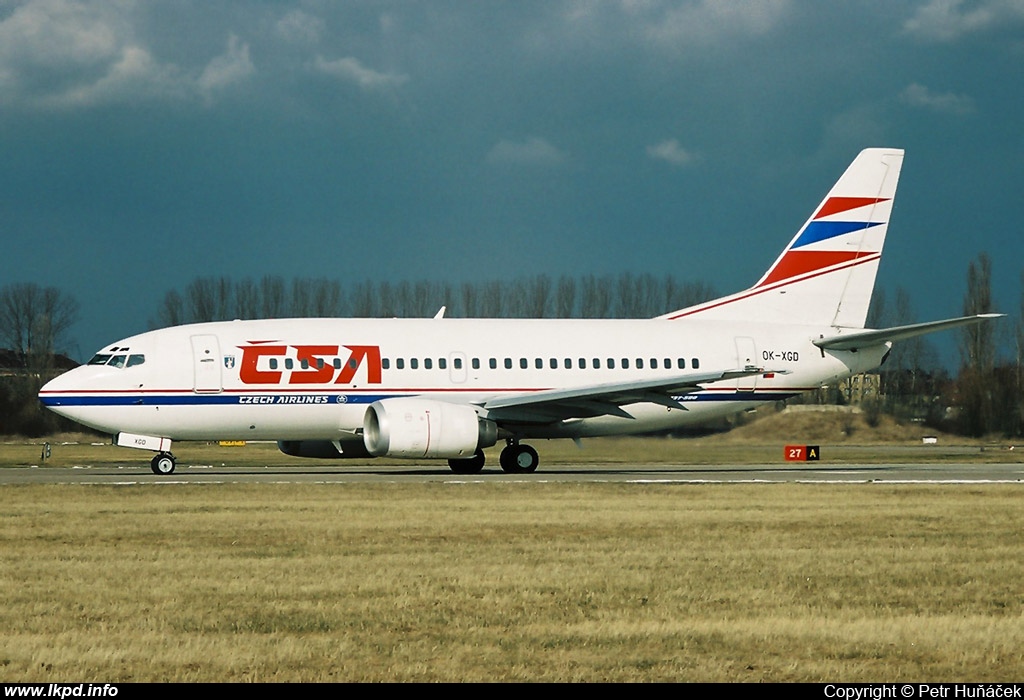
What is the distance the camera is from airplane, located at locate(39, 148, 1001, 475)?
31.5 meters

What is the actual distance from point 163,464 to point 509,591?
20.7 meters

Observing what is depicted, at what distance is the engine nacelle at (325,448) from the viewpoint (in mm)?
34281

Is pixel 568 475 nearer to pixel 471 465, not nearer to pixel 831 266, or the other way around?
pixel 471 465

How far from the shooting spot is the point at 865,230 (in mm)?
38062

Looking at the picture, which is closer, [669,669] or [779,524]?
[669,669]

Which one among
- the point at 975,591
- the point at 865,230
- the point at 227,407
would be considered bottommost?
the point at 975,591

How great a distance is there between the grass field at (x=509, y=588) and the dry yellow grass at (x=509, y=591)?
4cm

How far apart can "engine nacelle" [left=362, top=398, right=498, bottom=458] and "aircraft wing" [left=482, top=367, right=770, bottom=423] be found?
51.3 inches

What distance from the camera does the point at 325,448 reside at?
34.7 meters

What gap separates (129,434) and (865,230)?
20.3 m

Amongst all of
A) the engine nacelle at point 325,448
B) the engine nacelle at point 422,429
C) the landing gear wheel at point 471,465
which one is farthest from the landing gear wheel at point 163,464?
the landing gear wheel at point 471,465

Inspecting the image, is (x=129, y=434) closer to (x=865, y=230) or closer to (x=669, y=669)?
(x=865, y=230)

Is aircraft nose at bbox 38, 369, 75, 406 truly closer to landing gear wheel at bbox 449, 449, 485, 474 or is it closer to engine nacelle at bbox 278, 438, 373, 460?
engine nacelle at bbox 278, 438, 373, 460
